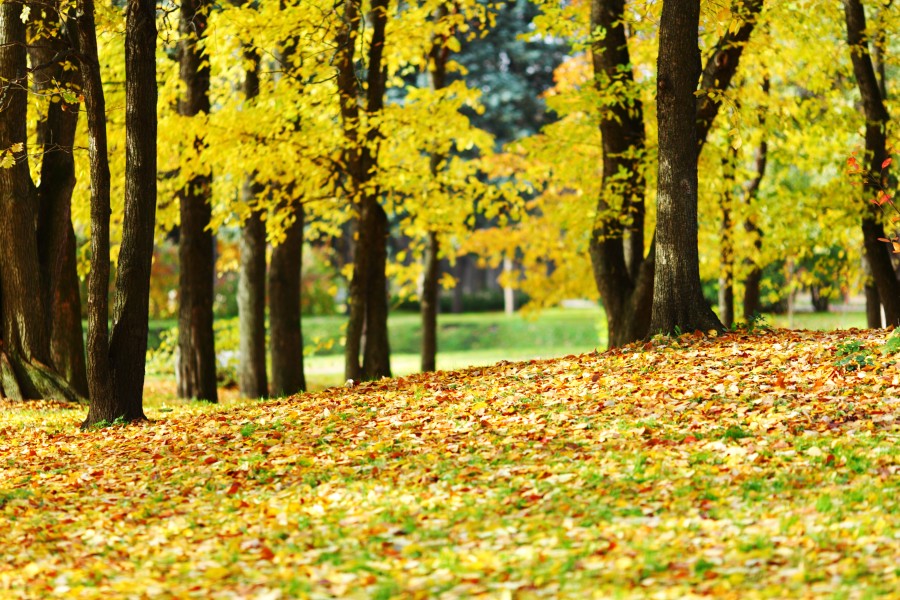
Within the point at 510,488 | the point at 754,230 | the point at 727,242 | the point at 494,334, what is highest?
the point at 754,230

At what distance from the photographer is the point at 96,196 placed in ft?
31.8

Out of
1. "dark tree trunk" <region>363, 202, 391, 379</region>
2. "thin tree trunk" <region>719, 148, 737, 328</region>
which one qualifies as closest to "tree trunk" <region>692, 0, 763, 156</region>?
"thin tree trunk" <region>719, 148, 737, 328</region>

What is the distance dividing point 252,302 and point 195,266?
1.69 meters

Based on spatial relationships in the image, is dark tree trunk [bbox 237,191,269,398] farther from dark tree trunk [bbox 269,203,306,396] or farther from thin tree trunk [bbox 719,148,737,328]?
thin tree trunk [bbox 719,148,737,328]

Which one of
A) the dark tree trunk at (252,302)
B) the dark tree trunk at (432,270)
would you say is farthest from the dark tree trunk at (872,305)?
the dark tree trunk at (252,302)

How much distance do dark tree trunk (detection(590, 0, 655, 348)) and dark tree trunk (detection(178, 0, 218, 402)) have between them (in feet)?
17.8

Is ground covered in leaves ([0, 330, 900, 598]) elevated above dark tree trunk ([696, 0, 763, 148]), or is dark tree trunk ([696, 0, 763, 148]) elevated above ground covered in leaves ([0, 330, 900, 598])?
dark tree trunk ([696, 0, 763, 148])

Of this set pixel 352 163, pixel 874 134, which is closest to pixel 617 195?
pixel 352 163

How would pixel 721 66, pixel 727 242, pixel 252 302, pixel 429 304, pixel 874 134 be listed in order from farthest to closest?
1. pixel 429 304
2. pixel 727 242
3. pixel 252 302
4. pixel 874 134
5. pixel 721 66

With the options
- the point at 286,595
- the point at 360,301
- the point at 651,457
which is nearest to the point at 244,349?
the point at 360,301

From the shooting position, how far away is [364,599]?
4.75 meters

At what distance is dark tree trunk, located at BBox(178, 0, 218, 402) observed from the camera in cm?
1455

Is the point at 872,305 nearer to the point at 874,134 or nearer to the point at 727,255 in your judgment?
the point at 727,255

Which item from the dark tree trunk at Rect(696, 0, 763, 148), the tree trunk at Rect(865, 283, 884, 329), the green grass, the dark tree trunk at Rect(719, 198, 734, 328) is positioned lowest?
the green grass
